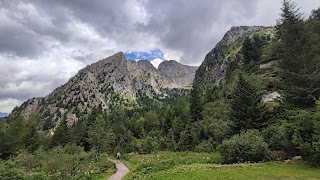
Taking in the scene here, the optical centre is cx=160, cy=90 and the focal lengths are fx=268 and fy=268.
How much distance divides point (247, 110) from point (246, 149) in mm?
11416

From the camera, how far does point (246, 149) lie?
2739 cm

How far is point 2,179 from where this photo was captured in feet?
71.6

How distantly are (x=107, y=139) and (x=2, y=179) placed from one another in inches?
1546

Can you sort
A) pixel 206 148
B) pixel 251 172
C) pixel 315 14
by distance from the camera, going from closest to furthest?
pixel 251 172, pixel 206 148, pixel 315 14

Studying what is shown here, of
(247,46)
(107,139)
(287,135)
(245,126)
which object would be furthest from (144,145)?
(247,46)

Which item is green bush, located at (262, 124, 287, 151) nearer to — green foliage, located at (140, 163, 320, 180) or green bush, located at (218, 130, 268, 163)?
green bush, located at (218, 130, 268, 163)

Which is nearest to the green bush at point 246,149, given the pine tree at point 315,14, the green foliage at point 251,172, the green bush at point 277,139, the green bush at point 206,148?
the green bush at point 277,139

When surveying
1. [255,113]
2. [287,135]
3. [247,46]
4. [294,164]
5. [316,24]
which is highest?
[247,46]

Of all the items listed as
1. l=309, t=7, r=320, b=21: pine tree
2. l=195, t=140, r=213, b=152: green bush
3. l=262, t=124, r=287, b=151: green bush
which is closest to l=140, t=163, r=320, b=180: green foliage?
l=262, t=124, r=287, b=151: green bush

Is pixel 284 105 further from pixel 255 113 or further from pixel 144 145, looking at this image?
pixel 144 145

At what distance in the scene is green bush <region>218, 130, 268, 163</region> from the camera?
26750 mm

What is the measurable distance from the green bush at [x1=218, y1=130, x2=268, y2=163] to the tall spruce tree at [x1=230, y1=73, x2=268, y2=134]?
9.12 meters

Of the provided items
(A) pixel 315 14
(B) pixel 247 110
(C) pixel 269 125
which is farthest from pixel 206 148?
(A) pixel 315 14

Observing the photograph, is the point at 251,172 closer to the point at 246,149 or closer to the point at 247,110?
the point at 246,149
